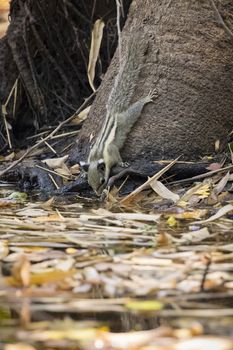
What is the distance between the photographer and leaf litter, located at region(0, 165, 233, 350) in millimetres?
1616

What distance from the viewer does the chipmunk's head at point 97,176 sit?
4383 mm

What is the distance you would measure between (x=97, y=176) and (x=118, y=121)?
1.29 feet

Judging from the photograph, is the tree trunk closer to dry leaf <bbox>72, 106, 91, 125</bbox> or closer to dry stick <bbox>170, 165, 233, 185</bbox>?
dry stick <bbox>170, 165, 233, 185</bbox>

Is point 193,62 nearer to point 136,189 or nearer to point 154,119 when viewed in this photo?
point 154,119

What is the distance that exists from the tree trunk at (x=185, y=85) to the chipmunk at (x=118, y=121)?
0.05m

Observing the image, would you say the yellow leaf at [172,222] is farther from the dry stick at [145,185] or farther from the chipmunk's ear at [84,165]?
the chipmunk's ear at [84,165]

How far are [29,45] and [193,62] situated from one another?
2314mm

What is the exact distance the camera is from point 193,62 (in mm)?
4340

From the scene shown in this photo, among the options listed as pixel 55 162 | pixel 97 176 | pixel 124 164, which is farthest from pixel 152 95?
pixel 55 162

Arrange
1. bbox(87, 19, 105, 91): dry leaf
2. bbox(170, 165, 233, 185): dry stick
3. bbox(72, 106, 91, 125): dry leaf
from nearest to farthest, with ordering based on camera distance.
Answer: bbox(170, 165, 233, 185): dry stick
bbox(87, 19, 105, 91): dry leaf
bbox(72, 106, 91, 125): dry leaf

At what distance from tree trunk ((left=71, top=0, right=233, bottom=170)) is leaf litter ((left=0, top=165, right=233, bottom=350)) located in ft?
3.05

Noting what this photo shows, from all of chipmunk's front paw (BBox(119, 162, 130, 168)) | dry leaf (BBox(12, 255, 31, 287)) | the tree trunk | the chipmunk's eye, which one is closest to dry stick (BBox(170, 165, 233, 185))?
the tree trunk

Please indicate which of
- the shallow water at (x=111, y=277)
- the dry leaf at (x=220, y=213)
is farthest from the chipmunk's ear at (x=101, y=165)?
the dry leaf at (x=220, y=213)

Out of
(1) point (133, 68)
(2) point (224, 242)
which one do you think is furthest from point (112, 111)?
(2) point (224, 242)
